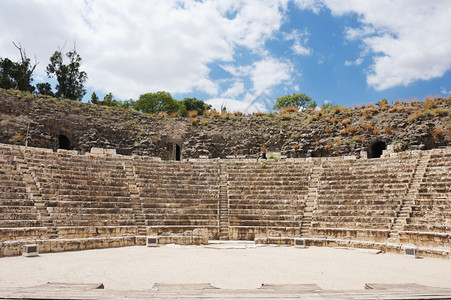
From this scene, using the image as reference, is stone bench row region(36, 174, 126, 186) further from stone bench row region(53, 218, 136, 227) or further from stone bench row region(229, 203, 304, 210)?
stone bench row region(229, 203, 304, 210)

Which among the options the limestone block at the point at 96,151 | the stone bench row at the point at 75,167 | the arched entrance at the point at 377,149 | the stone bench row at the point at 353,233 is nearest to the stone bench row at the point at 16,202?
the stone bench row at the point at 75,167

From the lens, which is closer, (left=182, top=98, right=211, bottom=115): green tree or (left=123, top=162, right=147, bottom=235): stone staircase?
(left=123, top=162, right=147, bottom=235): stone staircase

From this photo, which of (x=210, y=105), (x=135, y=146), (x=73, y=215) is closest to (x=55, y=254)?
(x=73, y=215)

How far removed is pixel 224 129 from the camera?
27.2 m

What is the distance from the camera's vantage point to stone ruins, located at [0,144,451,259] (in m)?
13.1

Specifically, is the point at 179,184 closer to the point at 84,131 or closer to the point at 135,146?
the point at 135,146

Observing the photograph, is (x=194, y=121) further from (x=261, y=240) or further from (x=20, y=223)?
(x=20, y=223)

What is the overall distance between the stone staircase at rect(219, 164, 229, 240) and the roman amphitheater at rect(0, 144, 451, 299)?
0.21 feet

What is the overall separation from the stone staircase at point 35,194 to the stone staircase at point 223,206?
662 cm

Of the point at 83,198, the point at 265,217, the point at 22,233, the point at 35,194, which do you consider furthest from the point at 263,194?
the point at 22,233

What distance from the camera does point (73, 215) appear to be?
46.8ft

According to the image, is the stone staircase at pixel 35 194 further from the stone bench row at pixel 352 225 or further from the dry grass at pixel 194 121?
the dry grass at pixel 194 121

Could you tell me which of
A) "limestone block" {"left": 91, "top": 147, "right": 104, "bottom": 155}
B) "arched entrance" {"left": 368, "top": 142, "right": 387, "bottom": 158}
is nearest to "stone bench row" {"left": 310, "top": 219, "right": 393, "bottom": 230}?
"arched entrance" {"left": 368, "top": 142, "right": 387, "bottom": 158}

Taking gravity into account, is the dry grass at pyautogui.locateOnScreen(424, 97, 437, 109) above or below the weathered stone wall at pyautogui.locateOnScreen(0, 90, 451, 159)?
above
